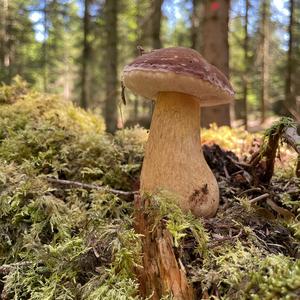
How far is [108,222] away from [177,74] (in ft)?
3.05

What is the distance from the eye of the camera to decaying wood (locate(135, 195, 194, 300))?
1.39 meters

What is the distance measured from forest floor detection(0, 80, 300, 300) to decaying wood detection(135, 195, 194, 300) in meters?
0.03

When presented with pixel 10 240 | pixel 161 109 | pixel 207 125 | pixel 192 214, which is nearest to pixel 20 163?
pixel 10 240

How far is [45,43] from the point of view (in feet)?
50.4

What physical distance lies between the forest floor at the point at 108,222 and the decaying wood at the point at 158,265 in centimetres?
3

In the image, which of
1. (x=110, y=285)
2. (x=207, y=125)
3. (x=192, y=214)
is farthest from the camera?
(x=207, y=125)

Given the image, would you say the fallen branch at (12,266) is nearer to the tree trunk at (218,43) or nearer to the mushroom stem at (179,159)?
the mushroom stem at (179,159)

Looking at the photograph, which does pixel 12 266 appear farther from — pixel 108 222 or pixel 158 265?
pixel 158 265

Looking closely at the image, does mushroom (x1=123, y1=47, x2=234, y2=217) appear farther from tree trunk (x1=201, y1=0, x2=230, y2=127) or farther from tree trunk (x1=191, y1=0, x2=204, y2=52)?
tree trunk (x1=191, y1=0, x2=204, y2=52)

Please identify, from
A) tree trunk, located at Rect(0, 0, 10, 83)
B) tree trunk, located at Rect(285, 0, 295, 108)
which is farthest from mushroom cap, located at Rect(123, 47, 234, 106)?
tree trunk, located at Rect(0, 0, 10, 83)

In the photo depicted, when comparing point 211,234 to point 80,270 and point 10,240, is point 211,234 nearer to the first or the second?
point 80,270

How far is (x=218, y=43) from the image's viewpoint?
548cm

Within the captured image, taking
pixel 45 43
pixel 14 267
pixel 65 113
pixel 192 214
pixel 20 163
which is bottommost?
pixel 14 267

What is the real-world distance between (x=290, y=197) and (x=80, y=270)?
1.33 m
